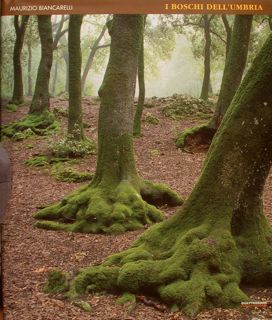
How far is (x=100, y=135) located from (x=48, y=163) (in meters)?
1.21

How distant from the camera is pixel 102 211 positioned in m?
6.45

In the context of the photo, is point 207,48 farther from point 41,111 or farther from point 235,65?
point 41,111

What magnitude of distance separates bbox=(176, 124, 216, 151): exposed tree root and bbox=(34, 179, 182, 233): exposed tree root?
2.09 m

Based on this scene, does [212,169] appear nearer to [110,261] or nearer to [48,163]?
[110,261]

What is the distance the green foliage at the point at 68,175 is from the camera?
7.33 metres

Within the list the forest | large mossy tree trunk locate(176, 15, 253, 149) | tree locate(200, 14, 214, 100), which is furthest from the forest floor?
tree locate(200, 14, 214, 100)

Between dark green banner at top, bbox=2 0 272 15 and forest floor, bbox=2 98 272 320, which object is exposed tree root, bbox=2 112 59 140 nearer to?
forest floor, bbox=2 98 272 320

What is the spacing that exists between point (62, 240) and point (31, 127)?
2546mm

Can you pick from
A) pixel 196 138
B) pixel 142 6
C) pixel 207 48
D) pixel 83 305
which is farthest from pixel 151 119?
pixel 83 305

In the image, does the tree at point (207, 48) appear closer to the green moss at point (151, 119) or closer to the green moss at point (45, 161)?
the green moss at point (151, 119)

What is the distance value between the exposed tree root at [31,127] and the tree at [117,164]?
126cm

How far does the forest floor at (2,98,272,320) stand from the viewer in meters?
4.23

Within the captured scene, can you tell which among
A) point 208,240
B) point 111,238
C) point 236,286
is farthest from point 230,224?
point 111,238

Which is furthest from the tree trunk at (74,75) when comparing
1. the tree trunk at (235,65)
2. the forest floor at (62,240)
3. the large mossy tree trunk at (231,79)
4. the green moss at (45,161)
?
the tree trunk at (235,65)
